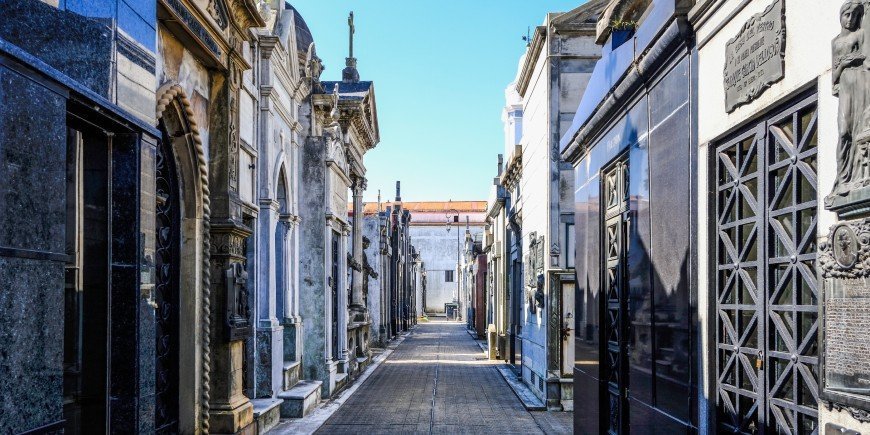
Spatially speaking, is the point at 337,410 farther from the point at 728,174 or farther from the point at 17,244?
the point at 17,244

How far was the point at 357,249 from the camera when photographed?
71.2ft

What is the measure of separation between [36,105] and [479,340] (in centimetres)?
3297

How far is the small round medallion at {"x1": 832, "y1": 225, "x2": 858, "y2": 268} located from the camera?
10.7ft

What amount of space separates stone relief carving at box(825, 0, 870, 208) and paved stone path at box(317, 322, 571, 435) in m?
9.17

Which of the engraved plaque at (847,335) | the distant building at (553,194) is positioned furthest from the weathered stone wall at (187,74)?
the distant building at (553,194)

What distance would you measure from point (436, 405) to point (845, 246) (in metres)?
12.1

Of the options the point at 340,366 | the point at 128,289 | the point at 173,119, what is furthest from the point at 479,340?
the point at 128,289

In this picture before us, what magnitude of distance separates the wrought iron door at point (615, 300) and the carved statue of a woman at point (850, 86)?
161 inches

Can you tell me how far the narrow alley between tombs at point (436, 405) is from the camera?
1243cm

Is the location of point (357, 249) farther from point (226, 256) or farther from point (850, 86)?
point (850, 86)

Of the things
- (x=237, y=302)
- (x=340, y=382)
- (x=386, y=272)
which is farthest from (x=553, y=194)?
(x=386, y=272)

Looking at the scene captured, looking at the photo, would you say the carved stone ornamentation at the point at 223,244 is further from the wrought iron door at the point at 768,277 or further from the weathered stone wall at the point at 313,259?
the weathered stone wall at the point at 313,259

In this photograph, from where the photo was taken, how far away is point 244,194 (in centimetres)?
988

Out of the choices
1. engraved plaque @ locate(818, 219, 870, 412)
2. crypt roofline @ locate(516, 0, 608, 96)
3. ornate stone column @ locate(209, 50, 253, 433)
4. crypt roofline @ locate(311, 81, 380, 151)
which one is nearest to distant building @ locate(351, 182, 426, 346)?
crypt roofline @ locate(311, 81, 380, 151)
